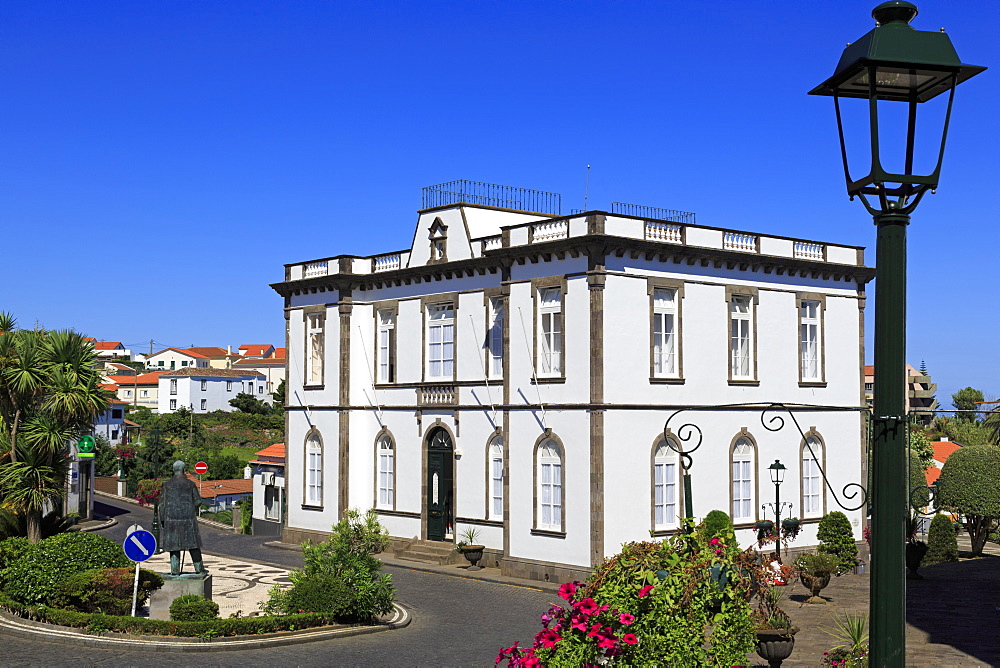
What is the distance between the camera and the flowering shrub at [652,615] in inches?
369

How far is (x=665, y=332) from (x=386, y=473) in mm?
11837

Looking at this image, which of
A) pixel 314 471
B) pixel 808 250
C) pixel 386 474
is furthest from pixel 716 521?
pixel 314 471

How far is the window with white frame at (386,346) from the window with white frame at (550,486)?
28.5ft

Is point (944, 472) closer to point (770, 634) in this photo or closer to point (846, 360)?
point (846, 360)

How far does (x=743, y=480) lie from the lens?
29.9 m

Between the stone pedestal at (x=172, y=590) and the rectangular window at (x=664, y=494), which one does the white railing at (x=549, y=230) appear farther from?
the stone pedestal at (x=172, y=590)

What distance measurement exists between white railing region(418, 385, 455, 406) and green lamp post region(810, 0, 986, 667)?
27.6 m

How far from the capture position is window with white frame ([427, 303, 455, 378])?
33.2 meters

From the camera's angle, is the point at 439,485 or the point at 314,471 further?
the point at 314,471

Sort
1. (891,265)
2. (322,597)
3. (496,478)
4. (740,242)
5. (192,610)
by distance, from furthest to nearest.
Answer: (496,478) → (740,242) → (322,597) → (192,610) → (891,265)

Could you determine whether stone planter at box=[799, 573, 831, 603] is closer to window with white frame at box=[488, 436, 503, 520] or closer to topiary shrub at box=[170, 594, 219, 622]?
window with white frame at box=[488, 436, 503, 520]

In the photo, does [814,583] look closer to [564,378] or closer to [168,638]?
[564,378]

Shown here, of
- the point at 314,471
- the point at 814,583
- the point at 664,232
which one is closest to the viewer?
the point at 814,583

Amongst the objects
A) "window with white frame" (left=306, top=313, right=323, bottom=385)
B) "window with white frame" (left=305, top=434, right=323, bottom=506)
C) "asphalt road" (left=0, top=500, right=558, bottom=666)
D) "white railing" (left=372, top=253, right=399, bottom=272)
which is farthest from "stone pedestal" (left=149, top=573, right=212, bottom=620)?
"window with white frame" (left=306, top=313, right=323, bottom=385)
